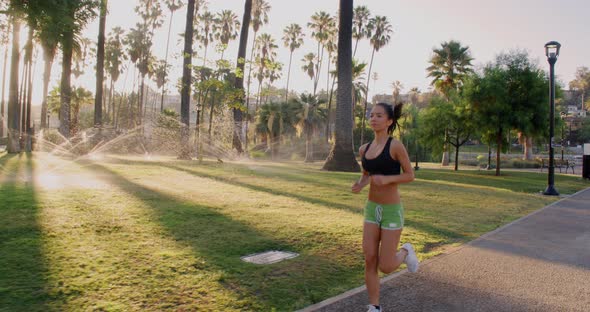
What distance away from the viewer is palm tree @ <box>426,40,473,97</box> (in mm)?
40812

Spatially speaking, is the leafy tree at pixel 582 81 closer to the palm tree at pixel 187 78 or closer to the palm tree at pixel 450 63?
the palm tree at pixel 450 63

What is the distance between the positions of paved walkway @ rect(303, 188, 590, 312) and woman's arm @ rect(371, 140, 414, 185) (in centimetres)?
126

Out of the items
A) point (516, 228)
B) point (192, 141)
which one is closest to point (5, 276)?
point (516, 228)

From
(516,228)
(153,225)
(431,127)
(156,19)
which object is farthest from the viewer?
(156,19)

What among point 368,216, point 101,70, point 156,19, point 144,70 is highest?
point 156,19

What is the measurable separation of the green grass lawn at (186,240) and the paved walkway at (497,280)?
0.38 meters

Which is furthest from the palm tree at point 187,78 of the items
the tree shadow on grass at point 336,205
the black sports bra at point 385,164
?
the black sports bra at point 385,164

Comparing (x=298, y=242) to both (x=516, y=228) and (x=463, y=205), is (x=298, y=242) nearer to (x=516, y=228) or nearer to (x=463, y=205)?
(x=516, y=228)

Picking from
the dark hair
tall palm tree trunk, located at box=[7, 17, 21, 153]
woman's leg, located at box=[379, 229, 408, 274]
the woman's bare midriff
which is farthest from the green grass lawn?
tall palm tree trunk, located at box=[7, 17, 21, 153]

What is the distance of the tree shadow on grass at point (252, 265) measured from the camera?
13.9 feet

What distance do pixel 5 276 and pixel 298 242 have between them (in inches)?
141

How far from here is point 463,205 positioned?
11.6 meters

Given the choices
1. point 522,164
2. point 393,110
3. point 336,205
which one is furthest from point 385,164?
point 522,164

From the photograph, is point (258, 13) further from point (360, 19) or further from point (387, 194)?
point (387, 194)
